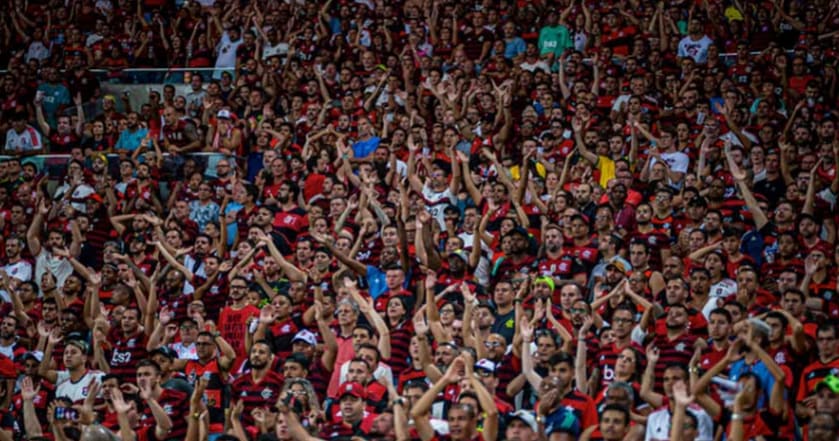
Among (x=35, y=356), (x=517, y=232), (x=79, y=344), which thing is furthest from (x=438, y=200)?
(x=35, y=356)

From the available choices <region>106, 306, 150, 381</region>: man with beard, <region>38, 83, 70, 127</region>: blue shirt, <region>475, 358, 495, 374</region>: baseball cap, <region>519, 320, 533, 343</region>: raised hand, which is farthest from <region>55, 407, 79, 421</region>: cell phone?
<region>38, 83, 70, 127</region>: blue shirt

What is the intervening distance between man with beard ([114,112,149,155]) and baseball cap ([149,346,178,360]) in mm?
4617

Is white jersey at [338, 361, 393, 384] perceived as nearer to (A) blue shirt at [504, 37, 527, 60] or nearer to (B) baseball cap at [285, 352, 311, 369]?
(B) baseball cap at [285, 352, 311, 369]

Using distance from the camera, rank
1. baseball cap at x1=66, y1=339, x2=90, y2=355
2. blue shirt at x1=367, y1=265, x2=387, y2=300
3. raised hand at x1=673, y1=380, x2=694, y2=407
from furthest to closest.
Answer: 1. blue shirt at x1=367, y1=265, x2=387, y2=300
2. baseball cap at x1=66, y1=339, x2=90, y2=355
3. raised hand at x1=673, y1=380, x2=694, y2=407

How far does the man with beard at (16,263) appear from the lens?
1294 centimetres

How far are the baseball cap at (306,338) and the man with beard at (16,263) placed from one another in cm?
369

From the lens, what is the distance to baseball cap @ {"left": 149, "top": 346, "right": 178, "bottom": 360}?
10578 mm

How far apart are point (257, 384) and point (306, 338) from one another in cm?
59

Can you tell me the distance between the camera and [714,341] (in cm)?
918

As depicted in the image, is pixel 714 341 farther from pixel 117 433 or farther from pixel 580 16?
pixel 580 16

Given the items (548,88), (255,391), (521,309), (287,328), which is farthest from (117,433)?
(548,88)

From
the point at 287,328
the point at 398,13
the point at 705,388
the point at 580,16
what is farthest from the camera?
the point at 398,13

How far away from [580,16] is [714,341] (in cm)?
694

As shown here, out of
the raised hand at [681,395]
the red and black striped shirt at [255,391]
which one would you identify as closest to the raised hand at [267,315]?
the red and black striped shirt at [255,391]
